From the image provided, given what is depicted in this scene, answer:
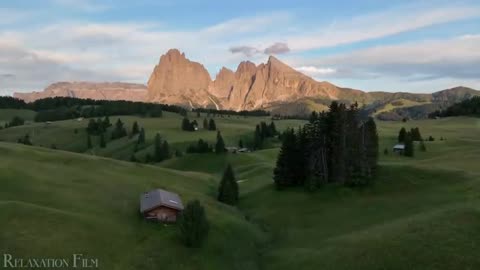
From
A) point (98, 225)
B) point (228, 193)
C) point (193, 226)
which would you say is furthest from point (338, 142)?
point (98, 225)

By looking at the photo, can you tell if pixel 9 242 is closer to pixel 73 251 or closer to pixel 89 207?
pixel 73 251

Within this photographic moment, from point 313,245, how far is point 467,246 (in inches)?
650

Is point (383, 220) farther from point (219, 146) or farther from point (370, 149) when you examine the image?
point (219, 146)

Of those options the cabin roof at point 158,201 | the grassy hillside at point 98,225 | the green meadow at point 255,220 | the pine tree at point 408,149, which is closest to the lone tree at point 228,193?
the green meadow at point 255,220

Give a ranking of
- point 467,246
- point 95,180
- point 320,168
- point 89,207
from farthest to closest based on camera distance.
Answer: point 320,168 → point 95,180 → point 89,207 → point 467,246

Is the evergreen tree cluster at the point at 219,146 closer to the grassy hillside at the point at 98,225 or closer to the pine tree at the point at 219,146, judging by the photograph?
the pine tree at the point at 219,146

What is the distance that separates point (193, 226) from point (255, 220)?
64.7 ft

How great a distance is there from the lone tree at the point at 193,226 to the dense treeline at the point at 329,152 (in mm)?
30089

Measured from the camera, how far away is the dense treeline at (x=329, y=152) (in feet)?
259

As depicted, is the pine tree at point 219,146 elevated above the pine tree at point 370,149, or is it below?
below

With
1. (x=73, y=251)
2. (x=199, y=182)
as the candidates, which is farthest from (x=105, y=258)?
(x=199, y=182)

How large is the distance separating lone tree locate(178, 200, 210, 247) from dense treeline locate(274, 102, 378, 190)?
30089 mm

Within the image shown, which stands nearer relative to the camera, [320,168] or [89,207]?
[89,207]

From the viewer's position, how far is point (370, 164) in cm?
7925
